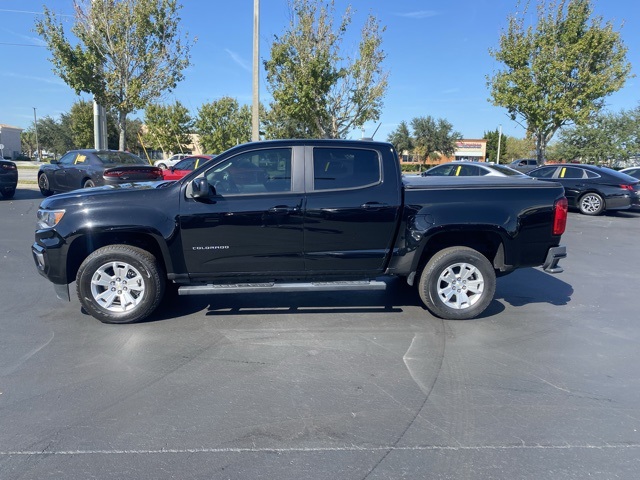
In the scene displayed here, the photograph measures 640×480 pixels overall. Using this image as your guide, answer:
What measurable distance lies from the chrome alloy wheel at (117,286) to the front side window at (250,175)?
1.29 m

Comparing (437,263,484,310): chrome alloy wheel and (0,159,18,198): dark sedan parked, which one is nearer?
(437,263,484,310): chrome alloy wheel

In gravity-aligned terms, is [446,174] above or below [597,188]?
above

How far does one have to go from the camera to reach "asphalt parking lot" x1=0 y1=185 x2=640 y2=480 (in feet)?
9.59

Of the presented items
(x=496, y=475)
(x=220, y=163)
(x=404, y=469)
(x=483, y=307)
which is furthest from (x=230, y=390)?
(x=483, y=307)

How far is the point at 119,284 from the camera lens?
5.11 m

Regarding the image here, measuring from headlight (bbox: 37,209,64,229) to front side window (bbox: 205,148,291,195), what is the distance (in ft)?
5.20

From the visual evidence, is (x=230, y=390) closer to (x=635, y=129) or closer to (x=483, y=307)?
(x=483, y=307)

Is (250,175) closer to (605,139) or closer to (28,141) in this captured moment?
(605,139)

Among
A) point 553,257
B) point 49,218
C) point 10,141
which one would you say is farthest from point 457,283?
point 10,141

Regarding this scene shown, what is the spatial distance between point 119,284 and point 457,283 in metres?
3.69

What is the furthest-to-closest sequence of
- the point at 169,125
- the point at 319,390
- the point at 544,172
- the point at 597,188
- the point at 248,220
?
the point at 169,125 → the point at 544,172 → the point at 597,188 → the point at 248,220 → the point at 319,390

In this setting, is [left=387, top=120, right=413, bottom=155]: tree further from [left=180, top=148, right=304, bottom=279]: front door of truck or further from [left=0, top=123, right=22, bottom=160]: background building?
[left=0, top=123, right=22, bottom=160]: background building

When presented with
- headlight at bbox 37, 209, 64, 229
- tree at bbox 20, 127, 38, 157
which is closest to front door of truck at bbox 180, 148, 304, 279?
headlight at bbox 37, 209, 64, 229

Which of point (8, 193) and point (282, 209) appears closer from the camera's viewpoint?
point (282, 209)
